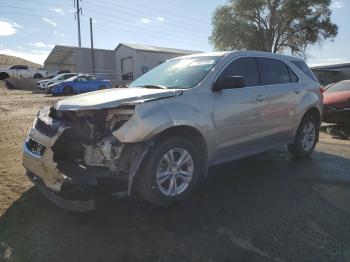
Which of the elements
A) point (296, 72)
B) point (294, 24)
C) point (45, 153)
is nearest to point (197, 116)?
point (45, 153)

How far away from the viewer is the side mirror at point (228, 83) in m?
4.74

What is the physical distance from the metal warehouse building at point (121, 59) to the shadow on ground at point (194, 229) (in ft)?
116

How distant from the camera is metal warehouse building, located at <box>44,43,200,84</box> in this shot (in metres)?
42.5

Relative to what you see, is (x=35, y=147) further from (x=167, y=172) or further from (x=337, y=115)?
(x=337, y=115)

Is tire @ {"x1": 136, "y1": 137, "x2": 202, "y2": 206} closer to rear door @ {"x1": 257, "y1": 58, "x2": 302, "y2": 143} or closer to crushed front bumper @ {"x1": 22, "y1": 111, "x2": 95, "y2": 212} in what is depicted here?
crushed front bumper @ {"x1": 22, "y1": 111, "x2": 95, "y2": 212}

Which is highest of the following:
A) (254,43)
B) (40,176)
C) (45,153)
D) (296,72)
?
(254,43)

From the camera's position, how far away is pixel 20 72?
3875cm

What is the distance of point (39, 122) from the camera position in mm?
4535

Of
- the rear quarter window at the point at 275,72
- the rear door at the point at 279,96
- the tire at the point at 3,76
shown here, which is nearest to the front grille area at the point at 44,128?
the rear door at the point at 279,96

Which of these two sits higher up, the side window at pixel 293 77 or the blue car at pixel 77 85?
the side window at pixel 293 77

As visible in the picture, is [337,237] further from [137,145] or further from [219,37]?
[219,37]

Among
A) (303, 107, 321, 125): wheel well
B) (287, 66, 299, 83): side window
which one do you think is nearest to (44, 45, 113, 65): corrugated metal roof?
(303, 107, 321, 125): wheel well

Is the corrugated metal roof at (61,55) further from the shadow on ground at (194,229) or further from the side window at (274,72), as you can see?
the shadow on ground at (194,229)

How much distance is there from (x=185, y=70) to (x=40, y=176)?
2.35m
